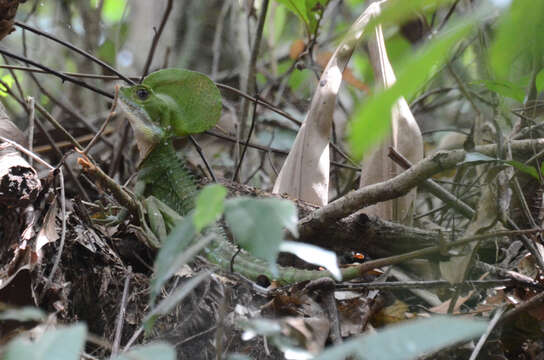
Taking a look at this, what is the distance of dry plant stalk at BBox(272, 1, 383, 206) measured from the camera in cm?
257

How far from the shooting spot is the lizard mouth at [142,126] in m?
3.00

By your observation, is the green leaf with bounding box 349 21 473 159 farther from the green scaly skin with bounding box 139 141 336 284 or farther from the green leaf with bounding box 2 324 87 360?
the green scaly skin with bounding box 139 141 336 284

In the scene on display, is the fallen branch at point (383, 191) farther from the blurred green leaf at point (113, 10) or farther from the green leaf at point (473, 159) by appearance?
the blurred green leaf at point (113, 10)

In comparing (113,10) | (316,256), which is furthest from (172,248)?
(113,10)

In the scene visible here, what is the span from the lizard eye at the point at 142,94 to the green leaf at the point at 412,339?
7.80 feet

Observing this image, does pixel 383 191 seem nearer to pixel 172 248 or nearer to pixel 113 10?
pixel 172 248

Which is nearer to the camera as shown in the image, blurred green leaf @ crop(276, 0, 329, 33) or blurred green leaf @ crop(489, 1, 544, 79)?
blurred green leaf @ crop(489, 1, 544, 79)

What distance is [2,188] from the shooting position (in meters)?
1.85

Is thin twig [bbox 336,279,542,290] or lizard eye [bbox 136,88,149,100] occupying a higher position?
lizard eye [bbox 136,88,149,100]

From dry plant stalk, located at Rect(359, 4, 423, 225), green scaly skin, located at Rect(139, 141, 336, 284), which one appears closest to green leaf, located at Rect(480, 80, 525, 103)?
dry plant stalk, located at Rect(359, 4, 423, 225)

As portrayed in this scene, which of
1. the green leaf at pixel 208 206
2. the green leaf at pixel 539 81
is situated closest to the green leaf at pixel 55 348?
the green leaf at pixel 208 206

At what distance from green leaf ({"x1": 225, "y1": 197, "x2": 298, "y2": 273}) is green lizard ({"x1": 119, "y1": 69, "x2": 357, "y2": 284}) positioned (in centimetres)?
166

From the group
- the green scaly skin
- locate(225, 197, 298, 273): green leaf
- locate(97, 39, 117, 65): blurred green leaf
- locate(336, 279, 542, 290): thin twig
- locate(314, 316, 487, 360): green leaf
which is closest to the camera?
locate(314, 316, 487, 360): green leaf

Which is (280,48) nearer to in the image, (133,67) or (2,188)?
(133,67)
